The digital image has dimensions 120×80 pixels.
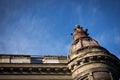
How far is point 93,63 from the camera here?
26438mm

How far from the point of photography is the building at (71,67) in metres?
25.9

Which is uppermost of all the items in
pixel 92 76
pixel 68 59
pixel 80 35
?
pixel 80 35

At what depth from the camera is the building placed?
2588 centimetres

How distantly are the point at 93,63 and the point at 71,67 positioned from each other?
7.39 ft

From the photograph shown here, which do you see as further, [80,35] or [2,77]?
[80,35]

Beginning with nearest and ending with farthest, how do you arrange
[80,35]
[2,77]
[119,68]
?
[2,77] < [119,68] < [80,35]

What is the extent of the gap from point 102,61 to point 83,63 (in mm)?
1910

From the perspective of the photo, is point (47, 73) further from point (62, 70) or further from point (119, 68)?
point (119, 68)

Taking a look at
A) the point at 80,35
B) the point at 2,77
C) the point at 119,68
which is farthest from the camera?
the point at 80,35

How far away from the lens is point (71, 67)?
2698 centimetres

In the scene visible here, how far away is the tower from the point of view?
25953 millimetres

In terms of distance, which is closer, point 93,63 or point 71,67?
point 93,63

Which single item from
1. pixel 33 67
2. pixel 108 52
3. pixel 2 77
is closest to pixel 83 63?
pixel 108 52

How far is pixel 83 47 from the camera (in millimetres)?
28062
